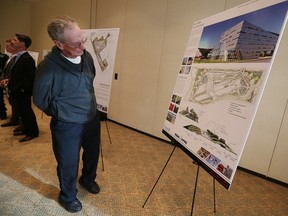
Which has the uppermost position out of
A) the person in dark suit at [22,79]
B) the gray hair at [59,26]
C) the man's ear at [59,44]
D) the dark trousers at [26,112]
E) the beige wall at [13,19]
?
the beige wall at [13,19]

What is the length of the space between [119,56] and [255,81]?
131 inches

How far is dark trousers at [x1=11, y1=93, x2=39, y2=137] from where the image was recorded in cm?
296

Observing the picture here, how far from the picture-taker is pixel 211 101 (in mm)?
1311

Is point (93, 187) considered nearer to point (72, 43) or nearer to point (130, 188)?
point (130, 188)

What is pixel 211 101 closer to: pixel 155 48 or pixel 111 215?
pixel 111 215

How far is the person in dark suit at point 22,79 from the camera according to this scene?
2852 mm

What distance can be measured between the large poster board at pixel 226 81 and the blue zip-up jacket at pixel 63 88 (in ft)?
2.57

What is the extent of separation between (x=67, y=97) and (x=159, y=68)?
2.20 meters

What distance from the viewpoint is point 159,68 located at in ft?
11.5

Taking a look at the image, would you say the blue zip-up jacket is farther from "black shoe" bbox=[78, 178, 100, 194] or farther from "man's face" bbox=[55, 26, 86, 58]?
"black shoe" bbox=[78, 178, 100, 194]

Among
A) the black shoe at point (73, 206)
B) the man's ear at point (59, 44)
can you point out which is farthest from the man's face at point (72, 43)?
the black shoe at point (73, 206)

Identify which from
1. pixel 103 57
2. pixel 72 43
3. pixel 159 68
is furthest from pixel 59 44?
pixel 159 68

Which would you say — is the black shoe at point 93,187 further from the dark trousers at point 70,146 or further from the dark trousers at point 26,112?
the dark trousers at point 26,112

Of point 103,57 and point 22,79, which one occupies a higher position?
point 103,57
